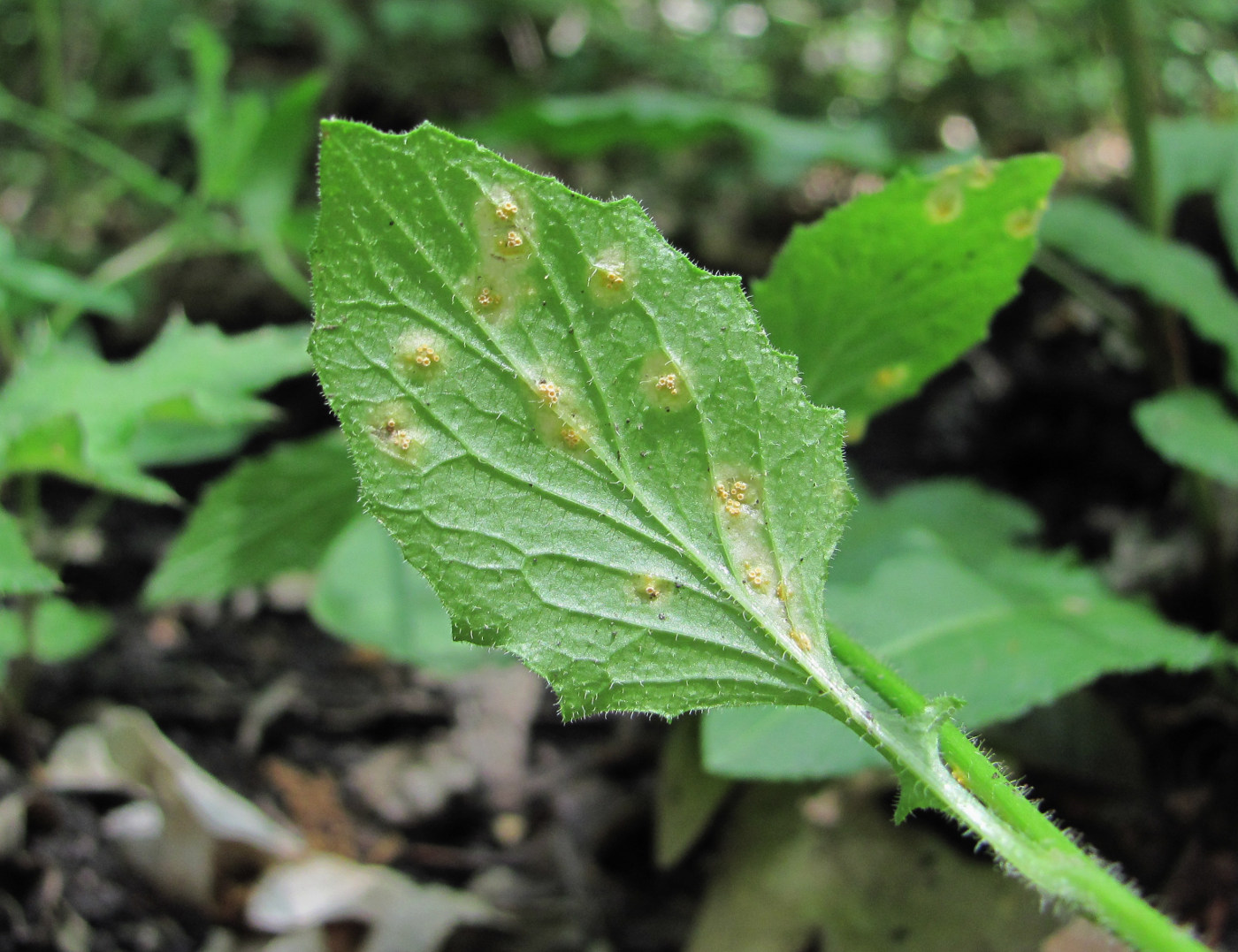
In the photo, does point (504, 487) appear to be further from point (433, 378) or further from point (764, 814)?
point (764, 814)

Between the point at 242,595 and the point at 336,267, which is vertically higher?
the point at 336,267

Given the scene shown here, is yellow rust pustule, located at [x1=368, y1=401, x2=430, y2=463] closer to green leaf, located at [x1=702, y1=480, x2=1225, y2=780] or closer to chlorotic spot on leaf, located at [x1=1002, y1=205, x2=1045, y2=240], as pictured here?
green leaf, located at [x1=702, y1=480, x2=1225, y2=780]

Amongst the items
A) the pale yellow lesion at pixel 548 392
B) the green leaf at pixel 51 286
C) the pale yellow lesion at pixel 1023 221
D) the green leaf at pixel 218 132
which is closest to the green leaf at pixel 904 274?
the pale yellow lesion at pixel 1023 221

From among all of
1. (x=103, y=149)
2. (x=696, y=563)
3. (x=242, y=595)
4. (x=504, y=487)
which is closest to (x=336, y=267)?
(x=504, y=487)

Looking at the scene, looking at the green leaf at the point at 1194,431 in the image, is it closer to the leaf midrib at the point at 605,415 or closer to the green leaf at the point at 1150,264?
the green leaf at the point at 1150,264

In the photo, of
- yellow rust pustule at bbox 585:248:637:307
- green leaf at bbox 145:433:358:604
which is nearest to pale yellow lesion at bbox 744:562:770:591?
yellow rust pustule at bbox 585:248:637:307
